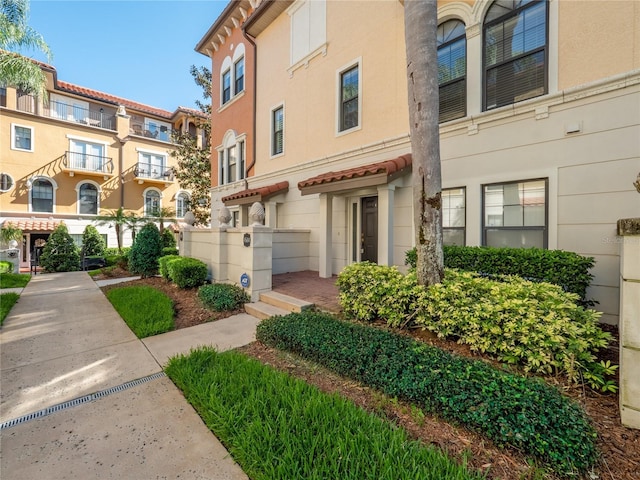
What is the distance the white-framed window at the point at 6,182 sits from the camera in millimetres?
18188

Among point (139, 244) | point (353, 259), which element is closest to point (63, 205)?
point (139, 244)

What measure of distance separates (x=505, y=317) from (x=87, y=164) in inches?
1070

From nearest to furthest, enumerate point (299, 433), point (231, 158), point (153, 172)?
point (299, 433) < point (231, 158) < point (153, 172)

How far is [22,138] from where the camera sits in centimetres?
1900

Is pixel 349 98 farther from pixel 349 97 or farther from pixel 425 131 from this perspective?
pixel 425 131

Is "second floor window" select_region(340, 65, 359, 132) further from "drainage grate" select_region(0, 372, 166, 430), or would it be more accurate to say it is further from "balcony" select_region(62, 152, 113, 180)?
"balcony" select_region(62, 152, 113, 180)

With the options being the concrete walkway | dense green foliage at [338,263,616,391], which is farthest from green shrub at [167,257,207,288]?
dense green foliage at [338,263,616,391]

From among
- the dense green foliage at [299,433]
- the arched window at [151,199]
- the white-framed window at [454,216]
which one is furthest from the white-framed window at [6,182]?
the white-framed window at [454,216]

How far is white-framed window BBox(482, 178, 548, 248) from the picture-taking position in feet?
18.0

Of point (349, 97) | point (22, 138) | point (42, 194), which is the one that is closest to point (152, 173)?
point (42, 194)

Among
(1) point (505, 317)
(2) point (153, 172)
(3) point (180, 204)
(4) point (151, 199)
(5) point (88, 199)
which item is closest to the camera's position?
(1) point (505, 317)

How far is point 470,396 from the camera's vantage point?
100.0 inches

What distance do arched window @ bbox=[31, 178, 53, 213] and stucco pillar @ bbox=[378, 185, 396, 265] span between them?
78.4 ft

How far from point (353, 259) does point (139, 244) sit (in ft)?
24.8
